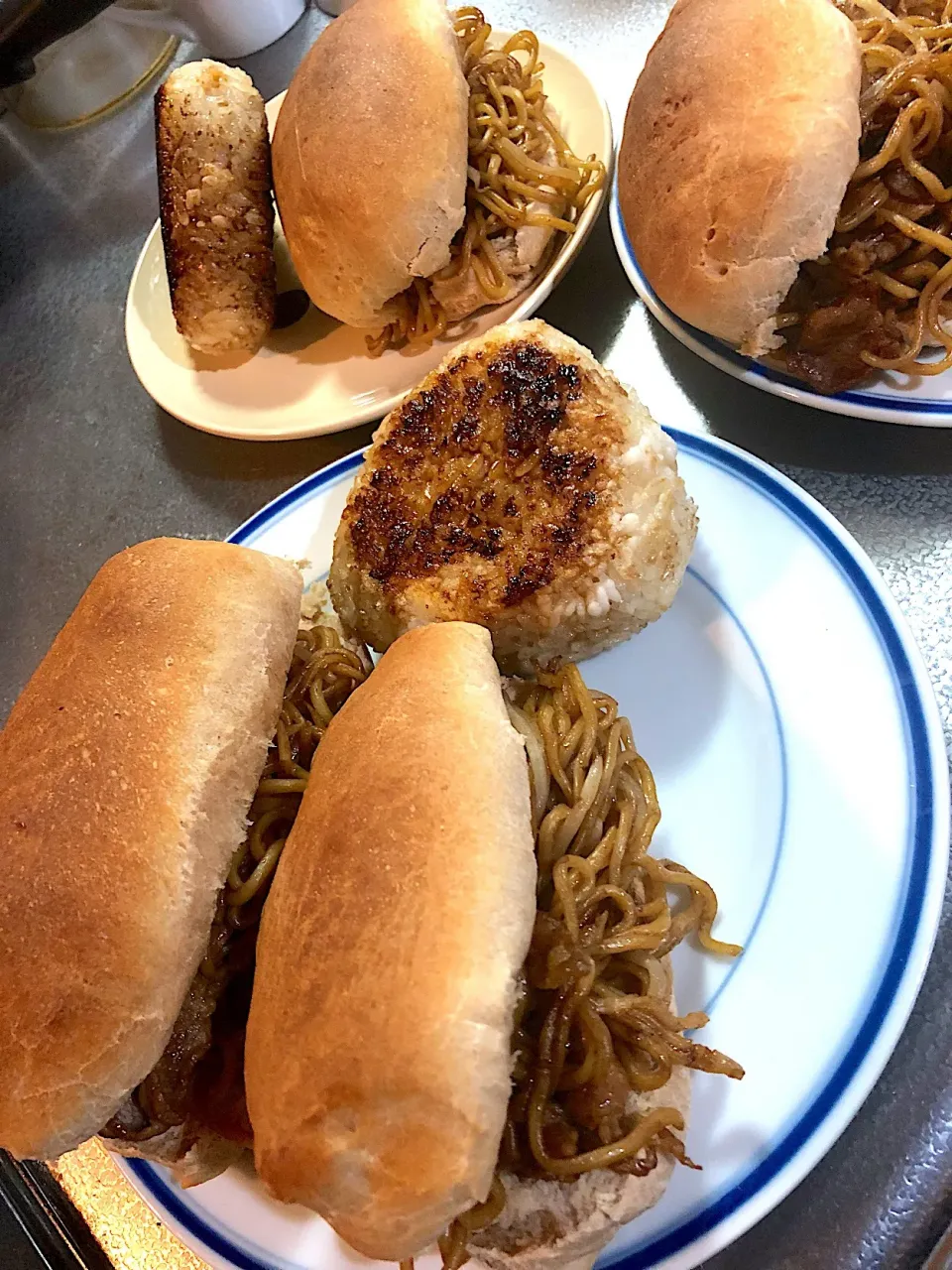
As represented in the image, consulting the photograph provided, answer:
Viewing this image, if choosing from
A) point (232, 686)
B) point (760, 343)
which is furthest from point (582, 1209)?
point (760, 343)

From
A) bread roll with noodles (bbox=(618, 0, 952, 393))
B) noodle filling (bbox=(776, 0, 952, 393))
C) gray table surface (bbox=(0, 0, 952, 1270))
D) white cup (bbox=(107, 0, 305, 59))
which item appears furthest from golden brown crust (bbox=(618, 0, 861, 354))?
white cup (bbox=(107, 0, 305, 59))

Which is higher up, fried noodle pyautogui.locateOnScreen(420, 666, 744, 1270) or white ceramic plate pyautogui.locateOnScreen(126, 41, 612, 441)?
white ceramic plate pyautogui.locateOnScreen(126, 41, 612, 441)

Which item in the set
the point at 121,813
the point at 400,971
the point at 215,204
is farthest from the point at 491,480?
the point at 215,204

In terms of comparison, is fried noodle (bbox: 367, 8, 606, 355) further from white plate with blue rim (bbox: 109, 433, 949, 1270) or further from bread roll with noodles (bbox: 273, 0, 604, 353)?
white plate with blue rim (bbox: 109, 433, 949, 1270)

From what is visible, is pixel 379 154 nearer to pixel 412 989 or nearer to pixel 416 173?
pixel 416 173

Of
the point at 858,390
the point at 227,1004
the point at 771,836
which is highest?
the point at 227,1004

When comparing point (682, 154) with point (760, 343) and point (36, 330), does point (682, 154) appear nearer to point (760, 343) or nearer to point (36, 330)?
point (760, 343)
